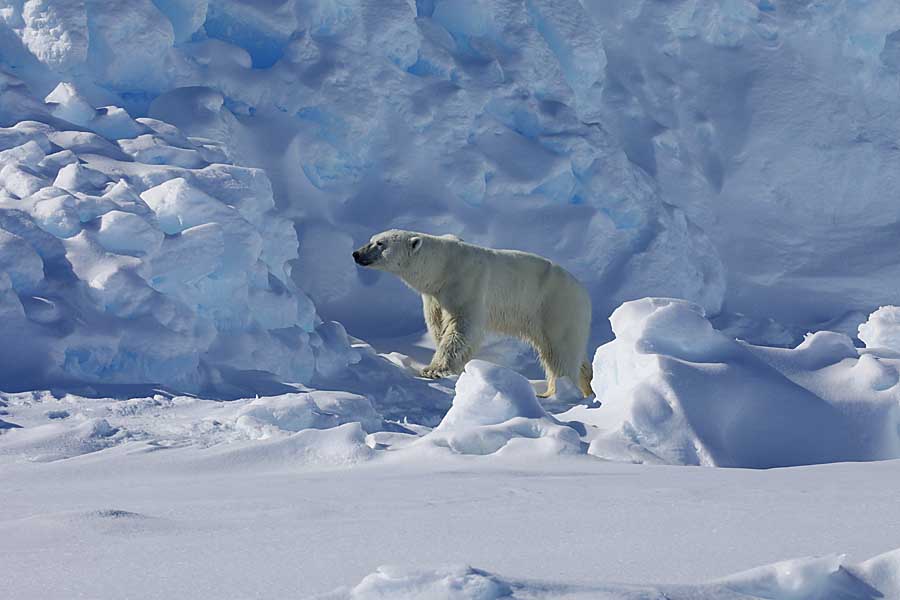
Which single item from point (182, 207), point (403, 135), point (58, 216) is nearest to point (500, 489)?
point (58, 216)

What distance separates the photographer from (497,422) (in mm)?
4039

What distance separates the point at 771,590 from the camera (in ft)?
6.06

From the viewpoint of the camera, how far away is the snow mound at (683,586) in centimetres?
175

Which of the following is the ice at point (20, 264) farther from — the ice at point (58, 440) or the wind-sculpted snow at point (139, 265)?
the ice at point (58, 440)

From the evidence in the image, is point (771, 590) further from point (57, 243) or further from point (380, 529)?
point (57, 243)

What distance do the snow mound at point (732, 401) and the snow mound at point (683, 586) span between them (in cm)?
176

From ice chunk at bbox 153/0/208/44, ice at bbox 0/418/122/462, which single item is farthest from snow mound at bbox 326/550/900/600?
ice chunk at bbox 153/0/208/44

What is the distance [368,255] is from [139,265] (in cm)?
165

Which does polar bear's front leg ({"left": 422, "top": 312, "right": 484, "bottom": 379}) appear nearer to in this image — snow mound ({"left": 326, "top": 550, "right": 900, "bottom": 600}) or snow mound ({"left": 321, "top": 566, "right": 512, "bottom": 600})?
snow mound ({"left": 326, "top": 550, "right": 900, "bottom": 600})

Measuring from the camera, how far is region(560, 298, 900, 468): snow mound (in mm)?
3906

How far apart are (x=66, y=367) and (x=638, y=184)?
7.14 m

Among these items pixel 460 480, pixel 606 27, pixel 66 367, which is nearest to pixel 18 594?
pixel 460 480

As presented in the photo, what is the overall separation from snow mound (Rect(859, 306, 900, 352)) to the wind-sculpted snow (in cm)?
344

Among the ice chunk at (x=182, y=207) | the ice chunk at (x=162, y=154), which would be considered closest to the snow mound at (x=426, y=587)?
the ice chunk at (x=182, y=207)
